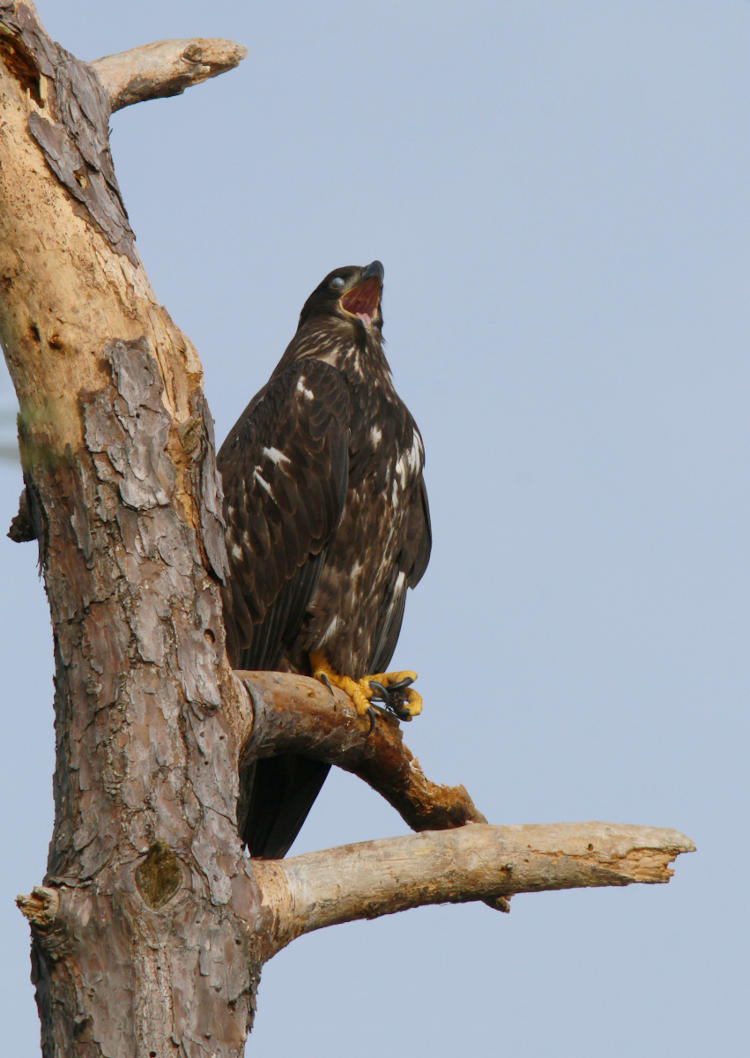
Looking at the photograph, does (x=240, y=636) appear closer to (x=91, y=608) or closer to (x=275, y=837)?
(x=275, y=837)

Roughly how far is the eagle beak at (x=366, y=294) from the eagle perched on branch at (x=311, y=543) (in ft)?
2.58

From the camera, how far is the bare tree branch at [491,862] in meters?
3.91

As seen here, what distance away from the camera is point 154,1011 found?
3232 millimetres

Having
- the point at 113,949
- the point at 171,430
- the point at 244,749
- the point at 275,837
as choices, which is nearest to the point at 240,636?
the point at 275,837

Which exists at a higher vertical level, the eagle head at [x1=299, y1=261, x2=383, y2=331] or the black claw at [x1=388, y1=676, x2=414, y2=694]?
the eagle head at [x1=299, y1=261, x2=383, y2=331]

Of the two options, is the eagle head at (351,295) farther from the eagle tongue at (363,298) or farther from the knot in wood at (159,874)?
the knot in wood at (159,874)

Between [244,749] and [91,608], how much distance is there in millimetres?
736

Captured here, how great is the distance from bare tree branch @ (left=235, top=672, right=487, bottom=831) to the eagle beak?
249cm

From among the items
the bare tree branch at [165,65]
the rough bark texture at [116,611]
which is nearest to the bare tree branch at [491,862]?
the rough bark texture at [116,611]

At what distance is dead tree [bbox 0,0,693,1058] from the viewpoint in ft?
10.8

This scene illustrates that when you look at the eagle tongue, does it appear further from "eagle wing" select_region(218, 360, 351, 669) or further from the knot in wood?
the knot in wood

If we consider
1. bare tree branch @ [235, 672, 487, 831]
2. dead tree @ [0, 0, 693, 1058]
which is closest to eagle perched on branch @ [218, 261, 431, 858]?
bare tree branch @ [235, 672, 487, 831]

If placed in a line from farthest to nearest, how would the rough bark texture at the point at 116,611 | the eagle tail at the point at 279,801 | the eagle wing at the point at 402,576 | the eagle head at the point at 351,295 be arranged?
the eagle head at the point at 351,295, the eagle wing at the point at 402,576, the eagle tail at the point at 279,801, the rough bark texture at the point at 116,611

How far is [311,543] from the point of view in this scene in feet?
18.0
